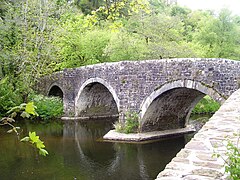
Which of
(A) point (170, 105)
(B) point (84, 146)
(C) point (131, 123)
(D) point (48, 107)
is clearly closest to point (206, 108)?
(A) point (170, 105)

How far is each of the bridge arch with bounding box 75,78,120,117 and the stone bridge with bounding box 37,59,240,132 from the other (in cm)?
12

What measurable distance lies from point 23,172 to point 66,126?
24.0 feet

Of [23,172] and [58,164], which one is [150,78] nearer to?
[58,164]

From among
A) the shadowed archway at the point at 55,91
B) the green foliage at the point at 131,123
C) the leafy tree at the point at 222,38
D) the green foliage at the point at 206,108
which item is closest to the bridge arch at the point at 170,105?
the green foliage at the point at 131,123

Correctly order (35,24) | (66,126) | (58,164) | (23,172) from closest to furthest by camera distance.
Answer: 1. (23,172)
2. (58,164)
3. (66,126)
4. (35,24)

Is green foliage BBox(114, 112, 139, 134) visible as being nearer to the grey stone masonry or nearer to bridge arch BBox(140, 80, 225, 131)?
bridge arch BBox(140, 80, 225, 131)

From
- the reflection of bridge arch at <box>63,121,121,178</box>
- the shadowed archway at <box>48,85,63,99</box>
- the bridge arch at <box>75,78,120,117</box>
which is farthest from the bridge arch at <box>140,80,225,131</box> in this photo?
the shadowed archway at <box>48,85,63,99</box>

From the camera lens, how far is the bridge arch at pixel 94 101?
56.9 ft

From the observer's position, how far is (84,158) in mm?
10320

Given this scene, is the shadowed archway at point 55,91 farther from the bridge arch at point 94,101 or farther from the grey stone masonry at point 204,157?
the grey stone masonry at point 204,157

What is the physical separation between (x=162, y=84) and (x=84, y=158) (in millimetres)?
3689

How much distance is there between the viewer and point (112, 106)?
62.4ft

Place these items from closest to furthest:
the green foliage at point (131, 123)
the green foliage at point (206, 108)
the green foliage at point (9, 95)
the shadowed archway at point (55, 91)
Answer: the green foliage at point (131, 123)
the green foliage at point (9, 95)
the green foliage at point (206, 108)
the shadowed archway at point (55, 91)

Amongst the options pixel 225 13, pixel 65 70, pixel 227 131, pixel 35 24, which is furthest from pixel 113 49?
pixel 227 131
